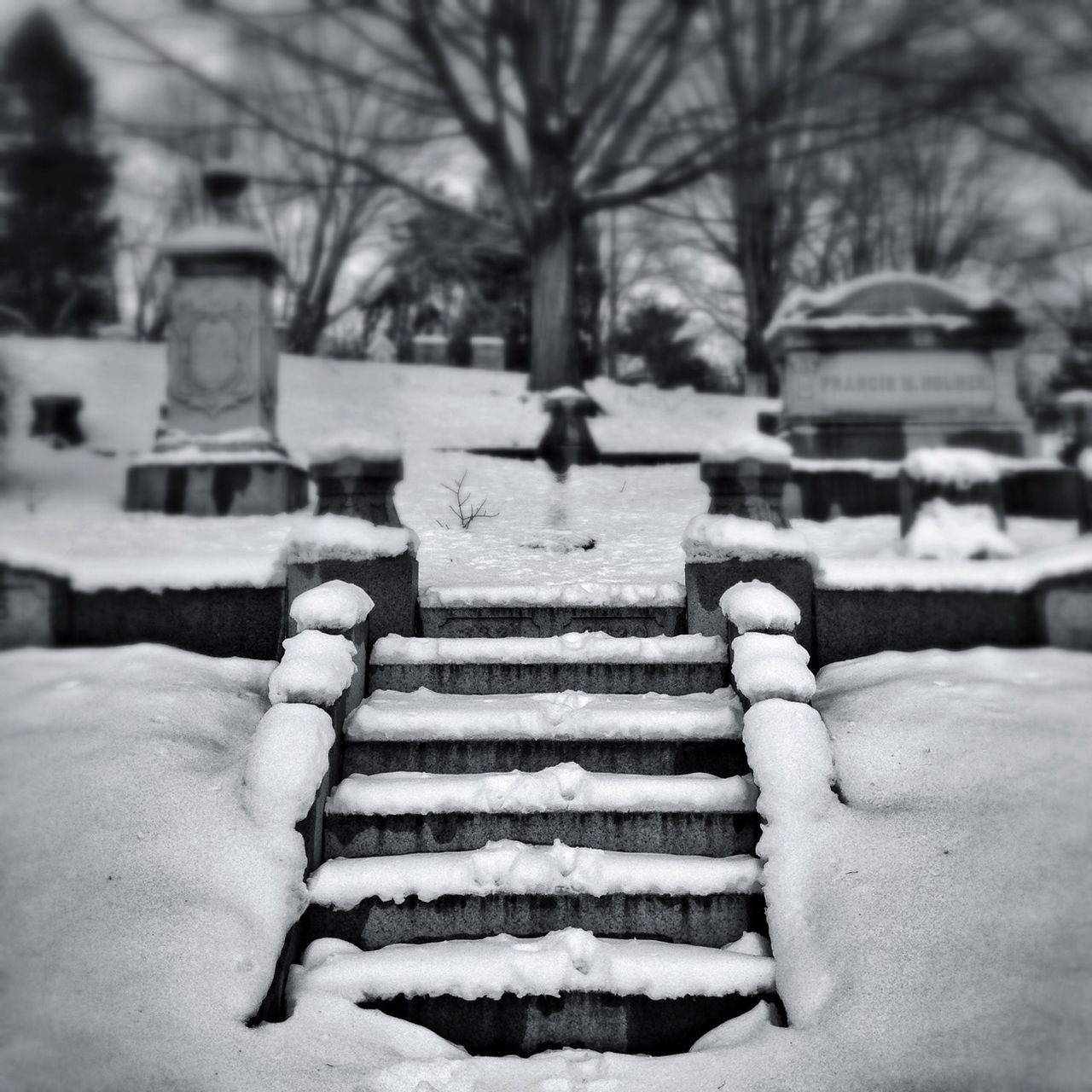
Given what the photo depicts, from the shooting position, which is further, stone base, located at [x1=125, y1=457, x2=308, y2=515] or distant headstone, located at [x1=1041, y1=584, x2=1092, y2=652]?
stone base, located at [x1=125, y1=457, x2=308, y2=515]

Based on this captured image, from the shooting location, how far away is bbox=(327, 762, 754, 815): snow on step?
111 inches

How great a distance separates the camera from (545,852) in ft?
8.94

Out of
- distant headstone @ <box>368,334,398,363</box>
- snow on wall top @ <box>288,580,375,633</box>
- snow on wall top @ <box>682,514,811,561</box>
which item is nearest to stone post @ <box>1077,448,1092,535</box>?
snow on wall top @ <box>682,514,811,561</box>

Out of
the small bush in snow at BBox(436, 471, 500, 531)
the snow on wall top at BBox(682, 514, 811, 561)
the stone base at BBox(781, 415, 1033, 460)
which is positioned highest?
the stone base at BBox(781, 415, 1033, 460)

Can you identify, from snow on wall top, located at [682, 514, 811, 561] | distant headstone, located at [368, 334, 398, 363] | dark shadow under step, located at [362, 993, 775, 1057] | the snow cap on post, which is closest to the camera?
dark shadow under step, located at [362, 993, 775, 1057]

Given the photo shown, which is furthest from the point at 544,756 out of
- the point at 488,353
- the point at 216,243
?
the point at 488,353

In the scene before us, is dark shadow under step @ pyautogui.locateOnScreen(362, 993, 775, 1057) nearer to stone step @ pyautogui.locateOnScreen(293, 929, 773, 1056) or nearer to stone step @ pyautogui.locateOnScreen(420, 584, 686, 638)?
stone step @ pyautogui.locateOnScreen(293, 929, 773, 1056)

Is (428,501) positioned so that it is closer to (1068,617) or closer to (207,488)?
(207,488)

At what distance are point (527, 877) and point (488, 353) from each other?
68.6 ft

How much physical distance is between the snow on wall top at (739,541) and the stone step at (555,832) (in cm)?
127

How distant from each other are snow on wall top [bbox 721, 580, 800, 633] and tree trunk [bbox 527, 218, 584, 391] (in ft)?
29.9

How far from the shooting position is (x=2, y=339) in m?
6.95

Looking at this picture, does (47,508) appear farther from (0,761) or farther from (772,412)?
(772,412)

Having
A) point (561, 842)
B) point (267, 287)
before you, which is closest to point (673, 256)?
point (267, 287)
